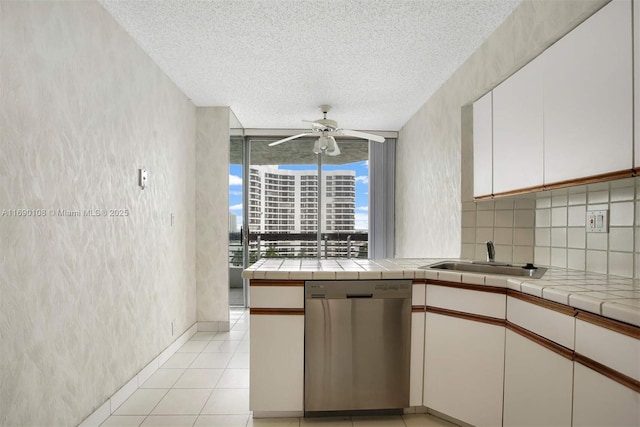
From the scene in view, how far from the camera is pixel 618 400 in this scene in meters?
1.10

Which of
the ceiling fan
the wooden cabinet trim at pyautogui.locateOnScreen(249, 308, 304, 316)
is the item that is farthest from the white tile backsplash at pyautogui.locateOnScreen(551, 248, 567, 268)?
the ceiling fan

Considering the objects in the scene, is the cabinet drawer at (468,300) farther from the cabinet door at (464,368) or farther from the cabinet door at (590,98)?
the cabinet door at (590,98)

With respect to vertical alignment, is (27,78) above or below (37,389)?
above

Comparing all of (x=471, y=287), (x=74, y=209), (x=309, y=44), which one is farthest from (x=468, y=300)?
(x=74, y=209)

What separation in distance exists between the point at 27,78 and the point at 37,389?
135 centimetres

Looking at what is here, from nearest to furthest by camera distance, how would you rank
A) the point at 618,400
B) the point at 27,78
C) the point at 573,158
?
1. the point at 618,400
2. the point at 27,78
3. the point at 573,158

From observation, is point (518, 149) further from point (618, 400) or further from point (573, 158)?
point (618, 400)

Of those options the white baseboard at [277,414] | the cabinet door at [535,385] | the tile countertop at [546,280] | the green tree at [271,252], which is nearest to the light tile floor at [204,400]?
the white baseboard at [277,414]

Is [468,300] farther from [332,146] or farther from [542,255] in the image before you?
[332,146]

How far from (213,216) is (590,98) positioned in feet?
11.2

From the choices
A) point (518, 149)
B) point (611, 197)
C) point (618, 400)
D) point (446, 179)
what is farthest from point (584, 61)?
point (446, 179)

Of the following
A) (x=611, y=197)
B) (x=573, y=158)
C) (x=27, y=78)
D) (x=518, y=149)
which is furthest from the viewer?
(x=518, y=149)

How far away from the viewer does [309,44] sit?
2514 mm

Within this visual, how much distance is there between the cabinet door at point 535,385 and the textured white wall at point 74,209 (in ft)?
7.09
